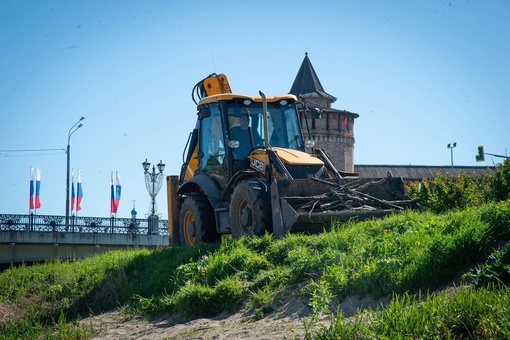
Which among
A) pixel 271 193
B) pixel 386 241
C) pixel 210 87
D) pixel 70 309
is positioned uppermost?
pixel 210 87

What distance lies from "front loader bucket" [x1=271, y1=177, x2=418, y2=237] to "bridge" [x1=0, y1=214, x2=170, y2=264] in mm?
28080

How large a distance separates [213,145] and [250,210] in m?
2.45

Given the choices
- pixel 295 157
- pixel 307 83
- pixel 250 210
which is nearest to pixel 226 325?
pixel 250 210

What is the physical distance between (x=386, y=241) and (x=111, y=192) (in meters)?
46.7

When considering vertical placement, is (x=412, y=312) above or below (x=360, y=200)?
below

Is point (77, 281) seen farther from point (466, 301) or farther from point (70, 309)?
point (466, 301)

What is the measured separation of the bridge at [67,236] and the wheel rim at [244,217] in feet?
90.6

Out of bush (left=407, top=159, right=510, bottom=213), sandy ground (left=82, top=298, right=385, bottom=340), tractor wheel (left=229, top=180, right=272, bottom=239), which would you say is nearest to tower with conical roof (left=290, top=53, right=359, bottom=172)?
bush (left=407, top=159, right=510, bottom=213)

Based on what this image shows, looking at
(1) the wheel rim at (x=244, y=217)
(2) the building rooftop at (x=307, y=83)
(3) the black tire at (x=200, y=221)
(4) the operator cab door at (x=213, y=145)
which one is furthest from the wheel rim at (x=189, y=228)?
(2) the building rooftop at (x=307, y=83)

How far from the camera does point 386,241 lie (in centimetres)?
948

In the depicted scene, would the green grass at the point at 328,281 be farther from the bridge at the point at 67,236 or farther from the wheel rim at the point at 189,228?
the bridge at the point at 67,236

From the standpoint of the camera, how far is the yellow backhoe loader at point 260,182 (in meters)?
12.7

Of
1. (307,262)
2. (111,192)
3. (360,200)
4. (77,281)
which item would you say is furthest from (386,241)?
(111,192)

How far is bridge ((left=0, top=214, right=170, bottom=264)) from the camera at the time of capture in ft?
133
